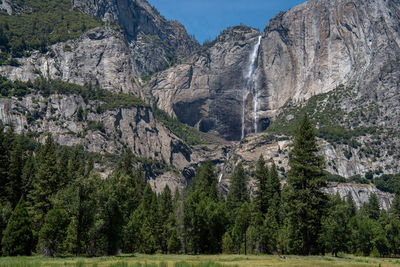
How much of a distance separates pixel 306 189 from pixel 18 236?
33.3 meters

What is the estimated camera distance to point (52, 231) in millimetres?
45750

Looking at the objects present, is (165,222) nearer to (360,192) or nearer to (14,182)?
(14,182)

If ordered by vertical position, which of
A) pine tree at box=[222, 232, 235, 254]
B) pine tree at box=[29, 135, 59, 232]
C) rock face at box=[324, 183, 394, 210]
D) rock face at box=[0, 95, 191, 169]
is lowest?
pine tree at box=[222, 232, 235, 254]

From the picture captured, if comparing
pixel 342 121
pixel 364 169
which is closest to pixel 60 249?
pixel 364 169

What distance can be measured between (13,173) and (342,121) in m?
164

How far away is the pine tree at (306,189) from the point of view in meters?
39.4

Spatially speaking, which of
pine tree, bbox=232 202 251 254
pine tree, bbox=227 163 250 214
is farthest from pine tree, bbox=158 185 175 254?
pine tree, bbox=232 202 251 254

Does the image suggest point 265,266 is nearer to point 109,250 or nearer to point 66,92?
point 109,250

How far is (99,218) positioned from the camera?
166ft

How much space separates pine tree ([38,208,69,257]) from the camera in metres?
45.4

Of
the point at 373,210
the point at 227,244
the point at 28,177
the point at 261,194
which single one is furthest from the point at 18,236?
the point at 373,210

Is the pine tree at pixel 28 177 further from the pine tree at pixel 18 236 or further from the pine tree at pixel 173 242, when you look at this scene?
the pine tree at pixel 173 242

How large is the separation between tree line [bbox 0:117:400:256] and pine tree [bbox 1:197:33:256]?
11 centimetres

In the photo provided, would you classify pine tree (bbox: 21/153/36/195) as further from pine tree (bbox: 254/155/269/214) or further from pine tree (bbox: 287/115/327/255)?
pine tree (bbox: 287/115/327/255)
